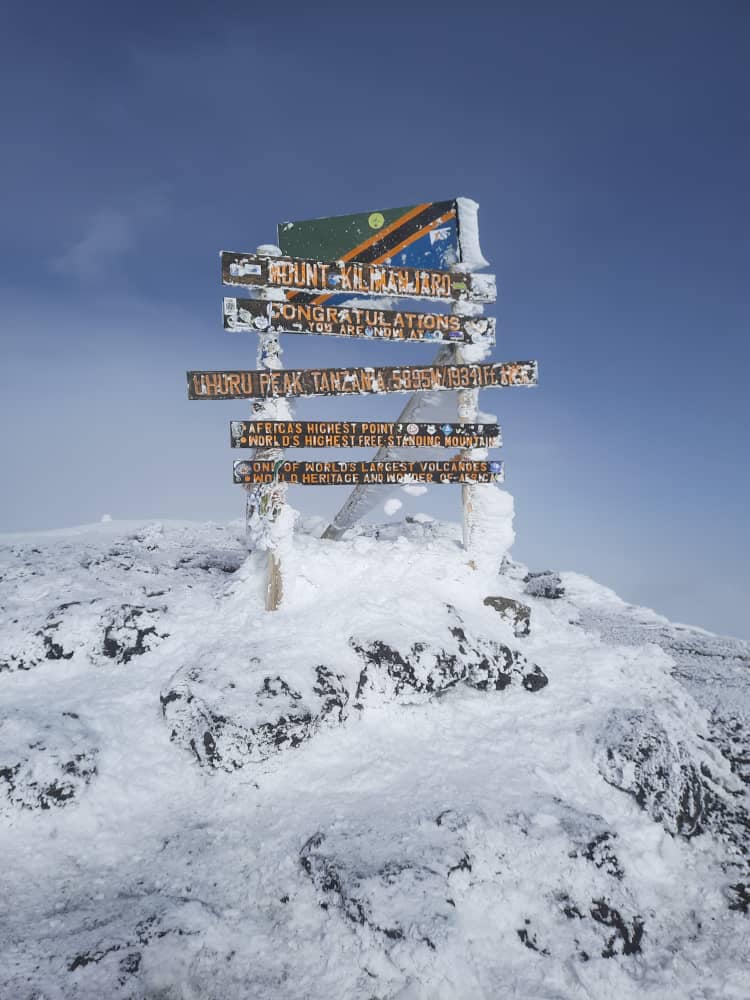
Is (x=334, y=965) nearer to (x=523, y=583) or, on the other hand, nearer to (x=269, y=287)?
(x=269, y=287)

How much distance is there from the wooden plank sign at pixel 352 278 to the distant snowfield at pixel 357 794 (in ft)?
13.1

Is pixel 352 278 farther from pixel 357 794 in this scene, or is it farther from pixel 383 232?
pixel 357 794

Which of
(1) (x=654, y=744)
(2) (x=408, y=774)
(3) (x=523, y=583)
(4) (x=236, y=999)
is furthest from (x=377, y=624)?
(3) (x=523, y=583)

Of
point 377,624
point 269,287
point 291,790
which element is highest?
point 269,287

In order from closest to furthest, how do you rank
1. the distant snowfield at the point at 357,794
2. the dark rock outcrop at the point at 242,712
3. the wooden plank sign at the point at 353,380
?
the distant snowfield at the point at 357,794
the dark rock outcrop at the point at 242,712
the wooden plank sign at the point at 353,380

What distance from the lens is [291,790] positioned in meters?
5.96

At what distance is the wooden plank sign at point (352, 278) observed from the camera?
819 cm

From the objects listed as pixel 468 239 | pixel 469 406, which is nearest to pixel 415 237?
pixel 468 239

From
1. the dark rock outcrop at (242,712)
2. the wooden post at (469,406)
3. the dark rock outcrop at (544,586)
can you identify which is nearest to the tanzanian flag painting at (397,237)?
the wooden post at (469,406)

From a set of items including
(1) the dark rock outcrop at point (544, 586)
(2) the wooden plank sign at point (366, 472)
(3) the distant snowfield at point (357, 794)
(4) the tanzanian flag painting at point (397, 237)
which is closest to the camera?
(3) the distant snowfield at point (357, 794)

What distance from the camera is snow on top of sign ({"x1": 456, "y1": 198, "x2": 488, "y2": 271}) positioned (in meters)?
9.27

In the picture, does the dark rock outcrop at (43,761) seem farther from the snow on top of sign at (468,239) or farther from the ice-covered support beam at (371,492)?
the snow on top of sign at (468,239)

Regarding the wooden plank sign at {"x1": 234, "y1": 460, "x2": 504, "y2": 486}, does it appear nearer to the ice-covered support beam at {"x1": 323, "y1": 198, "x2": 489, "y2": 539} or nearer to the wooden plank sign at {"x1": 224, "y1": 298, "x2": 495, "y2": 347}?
the ice-covered support beam at {"x1": 323, "y1": 198, "x2": 489, "y2": 539}

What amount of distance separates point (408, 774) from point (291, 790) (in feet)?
4.10
